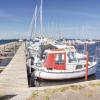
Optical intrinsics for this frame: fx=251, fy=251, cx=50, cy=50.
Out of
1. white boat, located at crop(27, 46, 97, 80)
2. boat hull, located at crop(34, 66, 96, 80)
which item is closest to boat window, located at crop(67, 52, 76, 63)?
white boat, located at crop(27, 46, 97, 80)

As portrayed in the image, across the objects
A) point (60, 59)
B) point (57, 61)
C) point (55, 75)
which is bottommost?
point (55, 75)

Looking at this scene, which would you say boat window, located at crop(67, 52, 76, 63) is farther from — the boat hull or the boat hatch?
the boat hull

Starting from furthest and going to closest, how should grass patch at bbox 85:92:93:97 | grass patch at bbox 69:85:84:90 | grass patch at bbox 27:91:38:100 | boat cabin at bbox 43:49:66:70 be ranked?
boat cabin at bbox 43:49:66:70
grass patch at bbox 69:85:84:90
grass patch at bbox 85:92:93:97
grass patch at bbox 27:91:38:100

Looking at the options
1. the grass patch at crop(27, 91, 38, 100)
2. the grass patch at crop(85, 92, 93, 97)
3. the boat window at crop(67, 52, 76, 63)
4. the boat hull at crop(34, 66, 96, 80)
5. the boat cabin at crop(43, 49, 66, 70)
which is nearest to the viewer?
the grass patch at crop(27, 91, 38, 100)

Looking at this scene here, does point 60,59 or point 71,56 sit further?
point 71,56

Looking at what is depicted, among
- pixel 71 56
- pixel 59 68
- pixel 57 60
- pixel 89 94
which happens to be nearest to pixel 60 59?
pixel 57 60

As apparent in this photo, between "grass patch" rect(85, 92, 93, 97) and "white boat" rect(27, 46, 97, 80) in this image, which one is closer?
"grass patch" rect(85, 92, 93, 97)

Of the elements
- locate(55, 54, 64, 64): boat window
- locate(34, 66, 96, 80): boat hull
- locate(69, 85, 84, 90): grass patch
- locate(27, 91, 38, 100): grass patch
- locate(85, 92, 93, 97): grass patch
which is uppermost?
locate(55, 54, 64, 64): boat window

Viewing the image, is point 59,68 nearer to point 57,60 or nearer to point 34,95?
point 57,60

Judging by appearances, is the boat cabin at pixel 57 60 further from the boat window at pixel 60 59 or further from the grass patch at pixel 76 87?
the grass patch at pixel 76 87

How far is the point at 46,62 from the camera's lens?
23.5 meters

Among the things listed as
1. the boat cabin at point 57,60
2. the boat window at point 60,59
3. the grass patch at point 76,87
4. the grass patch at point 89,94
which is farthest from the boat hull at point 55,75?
the grass patch at point 89,94

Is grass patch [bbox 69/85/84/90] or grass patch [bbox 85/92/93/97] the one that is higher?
grass patch [bbox 69/85/84/90]

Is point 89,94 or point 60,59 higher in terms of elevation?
point 60,59
